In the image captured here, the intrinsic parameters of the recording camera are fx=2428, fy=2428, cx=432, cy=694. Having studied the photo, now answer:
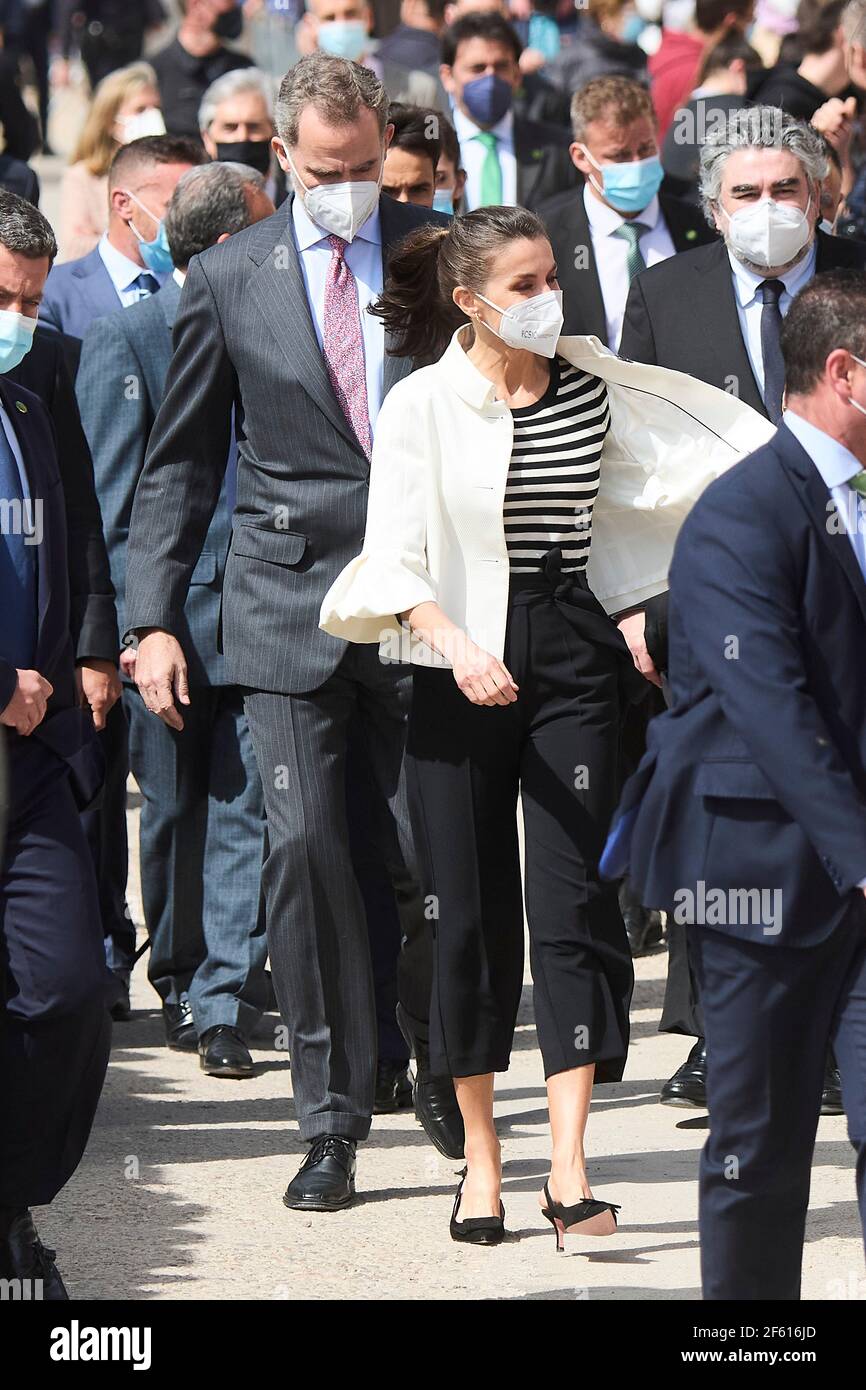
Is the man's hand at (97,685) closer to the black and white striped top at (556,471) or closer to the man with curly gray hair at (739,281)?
the black and white striped top at (556,471)

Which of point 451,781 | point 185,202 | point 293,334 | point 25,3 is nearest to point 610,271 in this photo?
point 185,202

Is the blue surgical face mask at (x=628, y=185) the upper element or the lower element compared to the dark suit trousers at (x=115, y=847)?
upper

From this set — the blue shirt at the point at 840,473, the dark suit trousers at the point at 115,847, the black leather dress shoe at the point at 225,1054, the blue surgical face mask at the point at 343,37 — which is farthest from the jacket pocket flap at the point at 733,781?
the blue surgical face mask at the point at 343,37

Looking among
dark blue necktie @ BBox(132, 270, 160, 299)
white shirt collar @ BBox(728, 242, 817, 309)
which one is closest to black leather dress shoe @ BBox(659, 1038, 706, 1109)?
white shirt collar @ BBox(728, 242, 817, 309)

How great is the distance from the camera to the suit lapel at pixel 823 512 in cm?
369

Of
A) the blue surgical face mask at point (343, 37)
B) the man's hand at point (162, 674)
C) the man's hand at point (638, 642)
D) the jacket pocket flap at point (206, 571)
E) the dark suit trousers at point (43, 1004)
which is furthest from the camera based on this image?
the blue surgical face mask at point (343, 37)

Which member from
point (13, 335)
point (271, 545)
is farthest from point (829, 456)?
point (13, 335)

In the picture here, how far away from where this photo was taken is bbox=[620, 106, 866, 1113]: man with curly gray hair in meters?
5.86

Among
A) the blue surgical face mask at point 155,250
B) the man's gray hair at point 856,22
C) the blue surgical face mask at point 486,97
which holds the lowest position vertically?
the blue surgical face mask at point 155,250

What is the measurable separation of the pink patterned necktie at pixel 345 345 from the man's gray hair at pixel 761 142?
1.13 metres

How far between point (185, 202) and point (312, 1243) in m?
2.95

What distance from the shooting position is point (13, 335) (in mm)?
4934

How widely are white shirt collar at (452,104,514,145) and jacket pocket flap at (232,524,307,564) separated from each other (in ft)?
14.7

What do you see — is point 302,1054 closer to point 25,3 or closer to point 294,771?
point 294,771
